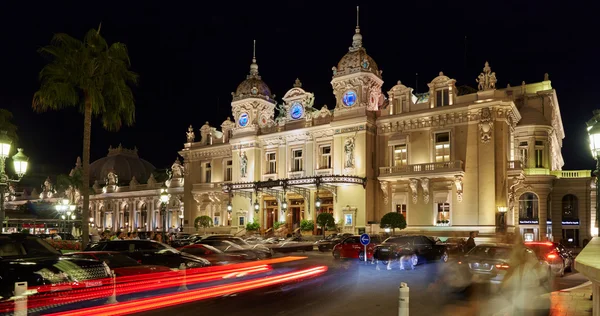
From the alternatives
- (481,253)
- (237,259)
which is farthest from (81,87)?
(481,253)

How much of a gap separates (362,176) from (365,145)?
8.73ft

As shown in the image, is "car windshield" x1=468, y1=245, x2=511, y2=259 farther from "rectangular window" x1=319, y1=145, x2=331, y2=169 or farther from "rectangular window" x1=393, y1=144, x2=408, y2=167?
"rectangular window" x1=319, y1=145, x2=331, y2=169

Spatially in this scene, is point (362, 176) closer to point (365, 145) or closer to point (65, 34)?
point (365, 145)

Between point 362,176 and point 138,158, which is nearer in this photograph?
point 362,176

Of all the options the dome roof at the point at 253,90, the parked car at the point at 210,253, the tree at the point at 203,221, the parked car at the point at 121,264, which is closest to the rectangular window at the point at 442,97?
the dome roof at the point at 253,90

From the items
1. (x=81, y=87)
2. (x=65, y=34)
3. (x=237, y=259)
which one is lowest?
(x=237, y=259)

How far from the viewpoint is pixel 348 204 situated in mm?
45219

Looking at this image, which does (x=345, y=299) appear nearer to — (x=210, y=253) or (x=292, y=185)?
(x=210, y=253)

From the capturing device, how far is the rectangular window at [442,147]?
42250mm

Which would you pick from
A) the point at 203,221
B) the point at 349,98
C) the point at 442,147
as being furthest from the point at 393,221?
the point at 203,221

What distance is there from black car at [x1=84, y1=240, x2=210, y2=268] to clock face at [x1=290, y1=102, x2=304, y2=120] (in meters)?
32.5

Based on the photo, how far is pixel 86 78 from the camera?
24922mm

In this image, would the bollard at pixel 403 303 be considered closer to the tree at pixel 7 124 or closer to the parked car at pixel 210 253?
the parked car at pixel 210 253

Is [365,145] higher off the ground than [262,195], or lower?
higher
